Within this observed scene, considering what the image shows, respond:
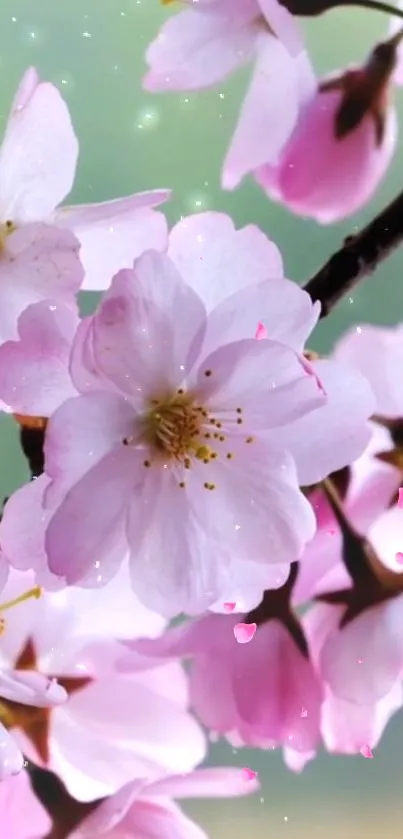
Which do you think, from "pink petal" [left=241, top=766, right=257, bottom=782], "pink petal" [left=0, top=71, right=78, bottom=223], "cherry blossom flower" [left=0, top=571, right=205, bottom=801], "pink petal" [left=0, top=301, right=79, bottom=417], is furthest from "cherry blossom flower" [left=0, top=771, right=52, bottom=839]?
"pink petal" [left=0, top=71, right=78, bottom=223]

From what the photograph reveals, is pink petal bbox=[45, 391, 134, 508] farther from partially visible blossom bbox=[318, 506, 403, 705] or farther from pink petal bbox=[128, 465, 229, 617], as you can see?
partially visible blossom bbox=[318, 506, 403, 705]

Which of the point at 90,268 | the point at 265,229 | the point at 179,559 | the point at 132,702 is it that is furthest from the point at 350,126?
the point at 132,702

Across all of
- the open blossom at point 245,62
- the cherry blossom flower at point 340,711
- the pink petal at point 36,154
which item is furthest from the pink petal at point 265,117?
the cherry blossom flower at point 340,711

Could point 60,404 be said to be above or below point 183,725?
above

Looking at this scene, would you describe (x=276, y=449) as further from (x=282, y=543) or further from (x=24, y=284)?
(x=24, y=284)

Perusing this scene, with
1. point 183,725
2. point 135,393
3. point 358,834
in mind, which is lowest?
point 358,834

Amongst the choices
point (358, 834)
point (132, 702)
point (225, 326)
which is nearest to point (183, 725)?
point (132, 702)
